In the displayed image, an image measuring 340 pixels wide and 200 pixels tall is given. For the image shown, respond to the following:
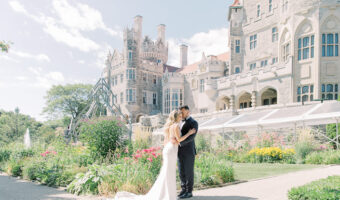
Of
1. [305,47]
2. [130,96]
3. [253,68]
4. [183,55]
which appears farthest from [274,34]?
[183,55]

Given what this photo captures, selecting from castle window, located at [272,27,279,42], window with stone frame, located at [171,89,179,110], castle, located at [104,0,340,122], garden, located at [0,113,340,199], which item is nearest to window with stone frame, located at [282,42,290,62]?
castle, located at [104,0,340,122]

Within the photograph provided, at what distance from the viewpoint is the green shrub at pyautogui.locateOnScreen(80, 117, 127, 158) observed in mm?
9094

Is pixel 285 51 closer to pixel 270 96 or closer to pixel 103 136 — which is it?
pixel 270 96

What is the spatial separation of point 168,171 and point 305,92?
20021mm

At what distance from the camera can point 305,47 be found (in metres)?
22.5

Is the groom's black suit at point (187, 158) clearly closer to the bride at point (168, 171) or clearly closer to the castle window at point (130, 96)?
the bride at point (168, 171)

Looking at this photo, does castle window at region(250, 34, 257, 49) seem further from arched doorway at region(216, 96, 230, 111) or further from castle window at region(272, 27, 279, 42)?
arched doorway at region(216, 96, 230, 111)

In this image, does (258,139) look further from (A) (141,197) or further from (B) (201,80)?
(B) (201,80)

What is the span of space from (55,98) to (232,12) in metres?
32.7

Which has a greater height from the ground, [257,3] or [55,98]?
[257,3]

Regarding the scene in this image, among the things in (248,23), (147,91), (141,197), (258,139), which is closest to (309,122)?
(258,139)

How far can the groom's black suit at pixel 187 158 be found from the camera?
5.77 metres

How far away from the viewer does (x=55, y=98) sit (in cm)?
4769

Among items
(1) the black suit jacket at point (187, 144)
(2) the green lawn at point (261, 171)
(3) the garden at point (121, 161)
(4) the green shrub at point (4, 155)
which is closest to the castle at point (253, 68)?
(3) the garden at point (121, 161)
